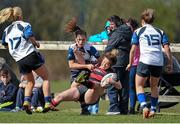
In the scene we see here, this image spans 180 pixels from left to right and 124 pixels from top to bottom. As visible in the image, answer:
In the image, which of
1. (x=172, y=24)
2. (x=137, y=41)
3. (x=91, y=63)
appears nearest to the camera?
(x=137, y=41)

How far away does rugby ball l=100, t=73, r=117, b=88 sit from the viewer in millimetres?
14422

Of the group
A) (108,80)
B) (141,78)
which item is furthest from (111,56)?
(141,78)

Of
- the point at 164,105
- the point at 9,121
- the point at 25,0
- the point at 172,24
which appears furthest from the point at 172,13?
the point at 9,121

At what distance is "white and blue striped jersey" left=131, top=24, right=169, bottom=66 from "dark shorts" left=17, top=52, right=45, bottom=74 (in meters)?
1.74

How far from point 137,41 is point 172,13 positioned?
150 ft

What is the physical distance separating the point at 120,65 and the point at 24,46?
1990mm

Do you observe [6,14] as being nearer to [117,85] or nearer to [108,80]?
[108,80]

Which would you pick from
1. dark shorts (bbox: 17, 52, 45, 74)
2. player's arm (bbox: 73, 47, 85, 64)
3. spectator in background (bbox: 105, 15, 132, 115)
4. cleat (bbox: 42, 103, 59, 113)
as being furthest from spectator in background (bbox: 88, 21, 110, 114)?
dark shorts (bbox: 17, 52, 45, 74)

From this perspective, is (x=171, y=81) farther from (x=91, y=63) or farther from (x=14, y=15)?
(x=14, y=15)

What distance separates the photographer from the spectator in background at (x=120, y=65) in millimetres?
15641

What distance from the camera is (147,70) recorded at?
14.2 m


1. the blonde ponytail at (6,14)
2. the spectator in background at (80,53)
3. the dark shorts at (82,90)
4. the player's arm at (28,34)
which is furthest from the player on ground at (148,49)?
the blonde ponytail at (6,14)

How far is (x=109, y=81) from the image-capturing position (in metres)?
14.4

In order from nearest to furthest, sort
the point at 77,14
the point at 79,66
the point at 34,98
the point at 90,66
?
1. the point at 90,66
2. the point at 79,66
3. the point at 34,98
4. the point at 77,14
